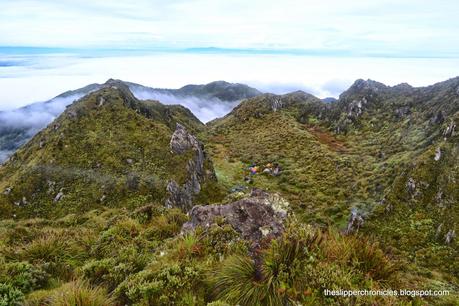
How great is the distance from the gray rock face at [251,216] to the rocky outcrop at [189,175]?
1910 cm

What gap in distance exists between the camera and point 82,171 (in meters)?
32.5

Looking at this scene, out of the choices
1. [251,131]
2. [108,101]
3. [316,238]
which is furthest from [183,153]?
[251,131]

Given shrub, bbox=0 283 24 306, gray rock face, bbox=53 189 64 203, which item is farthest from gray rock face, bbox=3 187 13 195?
shrub, bbox=0 283 24 306

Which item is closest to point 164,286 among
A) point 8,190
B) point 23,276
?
point 23,276

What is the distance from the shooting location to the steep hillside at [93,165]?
2895 centimetres

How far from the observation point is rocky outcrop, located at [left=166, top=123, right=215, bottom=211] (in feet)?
100

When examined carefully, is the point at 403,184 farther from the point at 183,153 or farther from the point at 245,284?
the point at 245,284

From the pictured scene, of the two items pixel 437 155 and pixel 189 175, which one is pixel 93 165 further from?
pixel 437 155

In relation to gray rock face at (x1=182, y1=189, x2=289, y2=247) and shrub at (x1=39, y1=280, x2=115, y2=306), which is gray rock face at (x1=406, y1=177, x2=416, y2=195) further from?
shrub at (x1=39, y1=280, x2=115, y2=306)

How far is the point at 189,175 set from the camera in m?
33.8

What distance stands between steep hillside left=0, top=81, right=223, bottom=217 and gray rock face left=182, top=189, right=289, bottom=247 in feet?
64.4

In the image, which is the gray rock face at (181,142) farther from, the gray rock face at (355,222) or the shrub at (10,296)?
the shrub at (10,296)

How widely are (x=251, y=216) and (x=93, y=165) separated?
2849 cm

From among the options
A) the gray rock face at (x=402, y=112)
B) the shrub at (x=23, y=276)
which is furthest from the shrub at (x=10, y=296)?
the gray rock face at (x=402, y=112)
